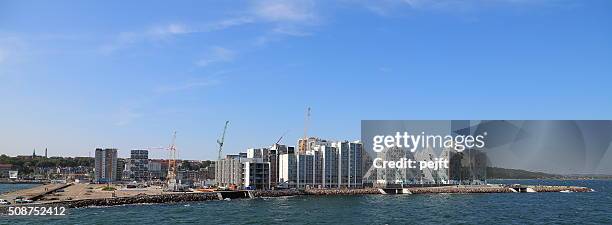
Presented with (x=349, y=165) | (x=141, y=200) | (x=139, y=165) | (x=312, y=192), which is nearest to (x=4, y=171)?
(x=139, y=165)

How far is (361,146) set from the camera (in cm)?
11575

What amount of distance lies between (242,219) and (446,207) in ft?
91.4

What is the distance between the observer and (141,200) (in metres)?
72.3

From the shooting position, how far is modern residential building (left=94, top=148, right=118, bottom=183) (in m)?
173

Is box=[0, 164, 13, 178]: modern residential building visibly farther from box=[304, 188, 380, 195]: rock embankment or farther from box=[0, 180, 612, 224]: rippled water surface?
box=[0, 180, 612, 224]: rippled water surface

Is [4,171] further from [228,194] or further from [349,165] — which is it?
[228,194]

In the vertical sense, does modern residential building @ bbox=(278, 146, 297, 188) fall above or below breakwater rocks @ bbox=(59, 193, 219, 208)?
above

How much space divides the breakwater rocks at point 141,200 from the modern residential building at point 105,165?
330ft

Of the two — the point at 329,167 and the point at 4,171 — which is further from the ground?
the point at 329,167

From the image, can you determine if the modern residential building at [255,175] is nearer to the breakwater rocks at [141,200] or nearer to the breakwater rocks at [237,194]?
the breakwater rocks at [237,194]

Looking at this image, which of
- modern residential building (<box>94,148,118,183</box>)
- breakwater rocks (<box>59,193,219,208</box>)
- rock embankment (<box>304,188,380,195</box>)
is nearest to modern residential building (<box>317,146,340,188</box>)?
rock embankment (<box>304,188,380,195</box>)

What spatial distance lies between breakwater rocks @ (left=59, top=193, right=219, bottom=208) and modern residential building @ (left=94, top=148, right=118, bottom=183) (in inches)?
Result: 3965

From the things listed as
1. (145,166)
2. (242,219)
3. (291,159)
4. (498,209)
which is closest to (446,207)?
(498,209)

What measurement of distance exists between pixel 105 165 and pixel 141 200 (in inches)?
4320
